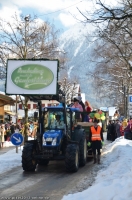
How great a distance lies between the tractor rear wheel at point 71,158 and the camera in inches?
514

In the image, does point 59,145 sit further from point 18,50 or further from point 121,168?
point 18,50

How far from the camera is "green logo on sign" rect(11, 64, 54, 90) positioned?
13.1 metres

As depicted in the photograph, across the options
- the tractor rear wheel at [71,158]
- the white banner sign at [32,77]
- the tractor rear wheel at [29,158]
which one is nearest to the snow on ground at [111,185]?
the tractor rear wheel at [29,158]

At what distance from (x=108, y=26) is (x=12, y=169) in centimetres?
630

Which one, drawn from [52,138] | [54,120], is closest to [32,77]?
[54,120]

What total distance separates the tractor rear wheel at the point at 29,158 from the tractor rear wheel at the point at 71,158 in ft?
4.27

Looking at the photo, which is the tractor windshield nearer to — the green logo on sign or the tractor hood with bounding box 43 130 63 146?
the tractor hood with bounding box 43 130 63 146

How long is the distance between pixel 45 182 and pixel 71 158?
187 cm

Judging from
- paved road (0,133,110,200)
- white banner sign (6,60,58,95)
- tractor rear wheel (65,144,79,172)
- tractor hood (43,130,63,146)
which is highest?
white banner sign (6,60,58,95)

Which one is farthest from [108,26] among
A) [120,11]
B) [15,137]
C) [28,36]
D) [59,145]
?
[28,36]

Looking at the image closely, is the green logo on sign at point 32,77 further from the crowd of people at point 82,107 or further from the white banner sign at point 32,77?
the crowd of people at point 82,107

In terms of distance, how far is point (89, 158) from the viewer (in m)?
17.5

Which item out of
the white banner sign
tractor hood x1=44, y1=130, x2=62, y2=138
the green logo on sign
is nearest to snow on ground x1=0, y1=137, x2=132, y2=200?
tractor hood x1=44, y1=130, x2=62, y2=138

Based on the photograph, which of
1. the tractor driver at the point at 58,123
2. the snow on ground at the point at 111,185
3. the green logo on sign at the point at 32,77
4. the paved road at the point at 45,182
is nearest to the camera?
the snow on ground at the point at 111,185
